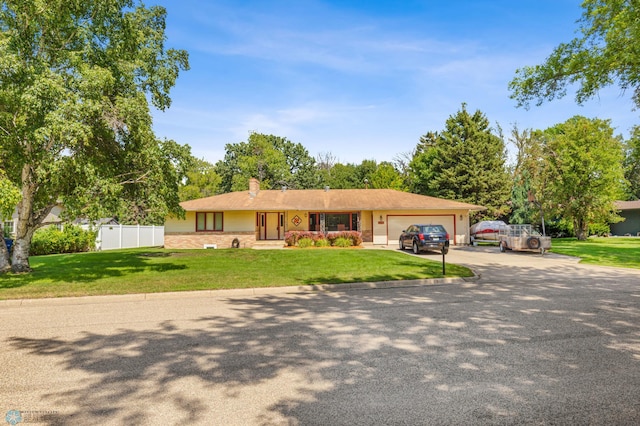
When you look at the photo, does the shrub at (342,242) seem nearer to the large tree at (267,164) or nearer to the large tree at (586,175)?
the large tree at (586,175)

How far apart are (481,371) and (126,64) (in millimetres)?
14154

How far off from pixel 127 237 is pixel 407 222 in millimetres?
21981

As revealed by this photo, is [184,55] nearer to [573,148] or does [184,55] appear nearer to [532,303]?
[532,303]

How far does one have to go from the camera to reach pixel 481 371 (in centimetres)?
442

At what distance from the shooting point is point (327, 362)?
15.6 feet

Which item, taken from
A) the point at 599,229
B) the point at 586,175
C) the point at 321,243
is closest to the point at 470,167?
the point at 586,175

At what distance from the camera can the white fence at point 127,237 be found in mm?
27328

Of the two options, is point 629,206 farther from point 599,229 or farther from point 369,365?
point 369,365

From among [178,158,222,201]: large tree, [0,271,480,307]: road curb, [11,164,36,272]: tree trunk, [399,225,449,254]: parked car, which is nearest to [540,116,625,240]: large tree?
[399,225,449,254]: parked car

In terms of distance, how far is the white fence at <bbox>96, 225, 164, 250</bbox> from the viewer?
2733 centimetres

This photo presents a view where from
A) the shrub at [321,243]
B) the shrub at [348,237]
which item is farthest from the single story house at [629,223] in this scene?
the shrub at [321,243]

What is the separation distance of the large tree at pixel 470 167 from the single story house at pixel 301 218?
43.9ft

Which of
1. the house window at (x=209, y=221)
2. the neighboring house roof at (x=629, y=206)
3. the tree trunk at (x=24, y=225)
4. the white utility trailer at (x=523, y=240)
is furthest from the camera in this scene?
the neighboring house roof at (x=629, y=206)

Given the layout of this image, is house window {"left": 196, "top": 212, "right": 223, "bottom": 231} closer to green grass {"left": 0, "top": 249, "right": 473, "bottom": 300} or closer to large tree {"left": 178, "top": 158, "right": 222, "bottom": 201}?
green grass {"left": 0, "top": 249, "right": 473, "bottom": 300}
